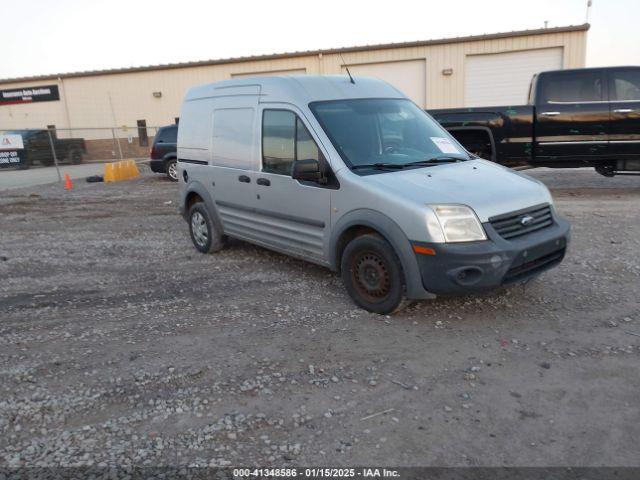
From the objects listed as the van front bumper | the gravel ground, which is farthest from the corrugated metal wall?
the van front bumper

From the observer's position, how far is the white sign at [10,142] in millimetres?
19078

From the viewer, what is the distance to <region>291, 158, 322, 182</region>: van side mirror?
4.47 meters

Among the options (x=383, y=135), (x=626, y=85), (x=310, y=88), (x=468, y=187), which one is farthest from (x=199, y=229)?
(x=626, y=85)

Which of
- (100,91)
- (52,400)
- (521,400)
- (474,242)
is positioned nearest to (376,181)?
(474,242)

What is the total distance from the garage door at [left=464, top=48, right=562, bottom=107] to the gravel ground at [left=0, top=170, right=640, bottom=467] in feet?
58.1

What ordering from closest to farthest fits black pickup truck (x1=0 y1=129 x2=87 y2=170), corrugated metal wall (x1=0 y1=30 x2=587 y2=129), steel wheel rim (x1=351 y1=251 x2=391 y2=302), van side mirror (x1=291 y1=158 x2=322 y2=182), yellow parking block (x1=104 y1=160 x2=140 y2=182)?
steel wheel rim (x1=351 y1=251 x2=391 y2=302) → van side mirror (x1=291 y1=158 x2=322 y2=182) → yellow parking block (x1=104 y1=160 x2=140 y2=182) → black pickup truck (x1=0 y1=129 x2=87 y2=170) → corrugated metal wall (x1=0 y1=30 x2=587 y2=129)

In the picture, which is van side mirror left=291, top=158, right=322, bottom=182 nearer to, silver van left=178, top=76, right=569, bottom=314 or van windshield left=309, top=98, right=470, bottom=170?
silver van left=178, top=76, right=569, bottom=314

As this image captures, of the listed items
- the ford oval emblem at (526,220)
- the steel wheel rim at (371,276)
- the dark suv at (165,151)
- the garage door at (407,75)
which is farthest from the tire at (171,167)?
the ford oval emblem at (526,220)

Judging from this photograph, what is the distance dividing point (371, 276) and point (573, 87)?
275 inches

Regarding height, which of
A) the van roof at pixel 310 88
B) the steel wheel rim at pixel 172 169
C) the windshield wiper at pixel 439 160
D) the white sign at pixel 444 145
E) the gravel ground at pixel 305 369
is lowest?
the gravel ground at pixel 305 369

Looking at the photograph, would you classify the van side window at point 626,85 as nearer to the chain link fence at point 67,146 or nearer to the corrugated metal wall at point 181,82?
the corrugated metal wall at point 181,82

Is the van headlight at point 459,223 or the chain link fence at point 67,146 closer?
the van headlight at point 459,223

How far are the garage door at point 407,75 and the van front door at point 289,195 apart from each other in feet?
63.5

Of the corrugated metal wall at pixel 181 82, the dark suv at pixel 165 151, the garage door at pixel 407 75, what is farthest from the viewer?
the garage door at pixel 407 75
